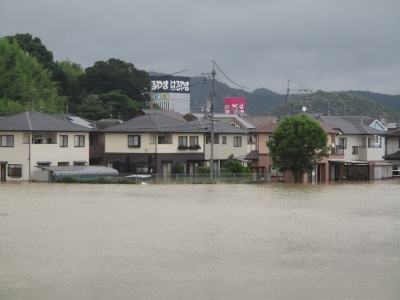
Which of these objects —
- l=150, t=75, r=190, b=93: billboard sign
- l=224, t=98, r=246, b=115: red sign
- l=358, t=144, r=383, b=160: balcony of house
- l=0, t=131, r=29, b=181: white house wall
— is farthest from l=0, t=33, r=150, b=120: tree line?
l=358, t=144, r=383, b=160: balcony of house

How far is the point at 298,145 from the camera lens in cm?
2959

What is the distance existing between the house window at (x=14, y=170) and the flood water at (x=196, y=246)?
4770 mm

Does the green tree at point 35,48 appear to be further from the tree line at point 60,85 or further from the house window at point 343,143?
the house window at point 343,143

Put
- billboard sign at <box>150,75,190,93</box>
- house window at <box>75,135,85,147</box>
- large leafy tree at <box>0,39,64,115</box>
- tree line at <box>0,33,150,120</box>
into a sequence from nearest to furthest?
house window at <box>75,135,85,147</box>
large leafy tree at <box>0,39,64,115</box>
tree line at <box>0,33,150,120</box>
billboard sign at <box>150,75,190,93</box>

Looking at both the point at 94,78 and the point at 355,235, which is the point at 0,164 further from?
the point at 94,78

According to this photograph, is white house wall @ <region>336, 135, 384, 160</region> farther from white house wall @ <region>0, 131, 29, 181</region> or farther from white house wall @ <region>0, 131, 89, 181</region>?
white house wall @ <region>0, 131, 29, 181</region>

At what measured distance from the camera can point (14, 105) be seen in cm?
4078

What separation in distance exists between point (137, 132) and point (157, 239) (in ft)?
61.7

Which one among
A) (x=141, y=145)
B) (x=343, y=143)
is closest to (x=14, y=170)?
(x=141, y=145)

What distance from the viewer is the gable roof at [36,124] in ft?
101

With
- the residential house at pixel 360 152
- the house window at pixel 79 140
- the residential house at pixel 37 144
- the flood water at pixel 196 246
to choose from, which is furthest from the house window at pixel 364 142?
the house window at pixel 79 140

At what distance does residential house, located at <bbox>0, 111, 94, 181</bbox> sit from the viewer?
99.9 ft

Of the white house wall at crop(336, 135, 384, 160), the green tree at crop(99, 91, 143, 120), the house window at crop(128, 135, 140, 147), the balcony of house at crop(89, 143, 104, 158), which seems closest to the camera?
the house window at crop(128, 135, 140, 147)

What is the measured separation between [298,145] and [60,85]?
107 ft
